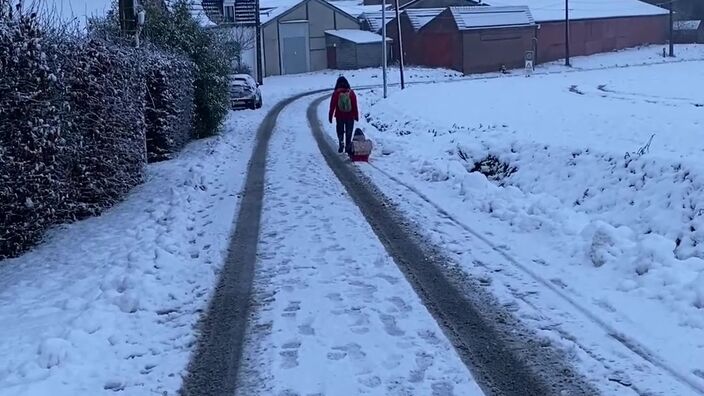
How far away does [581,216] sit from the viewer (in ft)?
30.9

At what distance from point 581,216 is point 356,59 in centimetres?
5014

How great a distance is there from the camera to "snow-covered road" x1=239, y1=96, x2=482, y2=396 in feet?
16.9

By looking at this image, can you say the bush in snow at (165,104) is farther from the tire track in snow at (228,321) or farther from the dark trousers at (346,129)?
the tire track in snow at (228,321)

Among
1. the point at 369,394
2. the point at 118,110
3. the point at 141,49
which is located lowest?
the point at 369,394

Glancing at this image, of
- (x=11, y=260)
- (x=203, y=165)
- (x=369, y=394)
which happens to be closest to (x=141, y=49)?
(x=203, y=165)

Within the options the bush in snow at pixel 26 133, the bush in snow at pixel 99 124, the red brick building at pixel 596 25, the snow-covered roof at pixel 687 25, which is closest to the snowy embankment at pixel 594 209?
the bush in snow at pixel 99 124

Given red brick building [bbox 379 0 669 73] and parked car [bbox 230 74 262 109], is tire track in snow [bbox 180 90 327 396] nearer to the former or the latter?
parked car [bbox 230 74 262 109]

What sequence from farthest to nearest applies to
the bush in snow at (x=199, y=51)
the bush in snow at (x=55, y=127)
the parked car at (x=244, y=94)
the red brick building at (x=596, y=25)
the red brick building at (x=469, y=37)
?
the red brick building at (x=596, y=25) < the red brick building at (x=469, y=37) < the parked car at (x=244, y=94) < the bush in snow at (x=199, y=51) < the bush in snow at (x=55, y=127)

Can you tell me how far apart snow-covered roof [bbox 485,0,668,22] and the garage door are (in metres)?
17.9

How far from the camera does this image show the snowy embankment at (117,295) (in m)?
5.34

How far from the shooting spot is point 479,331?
5992 millimetres

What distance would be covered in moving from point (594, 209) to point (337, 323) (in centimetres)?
466

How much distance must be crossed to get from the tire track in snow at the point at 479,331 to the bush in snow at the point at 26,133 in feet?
12.3

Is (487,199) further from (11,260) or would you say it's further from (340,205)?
(11,260)
